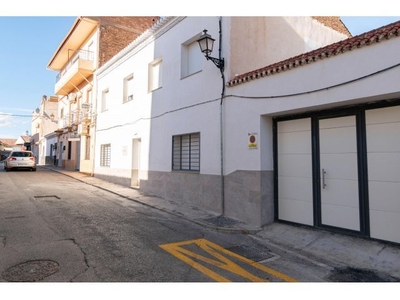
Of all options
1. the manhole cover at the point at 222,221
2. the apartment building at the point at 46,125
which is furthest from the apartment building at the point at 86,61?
the manhole cover at the point at 222,221

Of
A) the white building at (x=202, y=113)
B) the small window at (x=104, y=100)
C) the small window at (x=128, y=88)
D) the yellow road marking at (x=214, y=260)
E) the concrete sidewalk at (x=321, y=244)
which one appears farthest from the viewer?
the small window at (x=104, y=100)

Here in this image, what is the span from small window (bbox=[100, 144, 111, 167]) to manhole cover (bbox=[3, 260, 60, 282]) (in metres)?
10.5

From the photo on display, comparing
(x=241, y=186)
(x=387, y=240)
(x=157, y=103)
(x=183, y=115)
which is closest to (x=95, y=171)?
(x=157, y=103)

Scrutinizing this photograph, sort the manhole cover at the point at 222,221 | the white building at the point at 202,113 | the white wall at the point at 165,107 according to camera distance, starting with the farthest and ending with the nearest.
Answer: the white wall at the point at 165,107
the white building at the point at 202,113
the manhole cover at the point at 222,221

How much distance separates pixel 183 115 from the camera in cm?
858

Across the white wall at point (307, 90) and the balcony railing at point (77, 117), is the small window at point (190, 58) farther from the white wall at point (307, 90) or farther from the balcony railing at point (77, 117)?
the balcony railing at point (77, 117)

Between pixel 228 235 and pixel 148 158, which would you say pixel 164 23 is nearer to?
pixel 148 158

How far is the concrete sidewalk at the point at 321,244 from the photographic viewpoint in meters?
4.12

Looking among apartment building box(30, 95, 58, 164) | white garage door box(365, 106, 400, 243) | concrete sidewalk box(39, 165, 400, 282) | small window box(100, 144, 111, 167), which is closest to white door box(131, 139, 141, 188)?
small window box(100, 144, 111, 167)

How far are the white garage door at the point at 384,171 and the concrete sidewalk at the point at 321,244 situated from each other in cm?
30

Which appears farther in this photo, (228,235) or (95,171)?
(95,171)

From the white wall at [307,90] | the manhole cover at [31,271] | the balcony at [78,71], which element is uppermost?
the balcony at [78,71]

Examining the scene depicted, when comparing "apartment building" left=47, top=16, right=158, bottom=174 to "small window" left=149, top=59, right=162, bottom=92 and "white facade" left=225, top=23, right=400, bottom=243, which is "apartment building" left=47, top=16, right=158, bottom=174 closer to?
"small window" left=149, top=59, right=162, bottom=92

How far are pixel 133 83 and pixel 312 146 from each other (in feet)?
28.0
